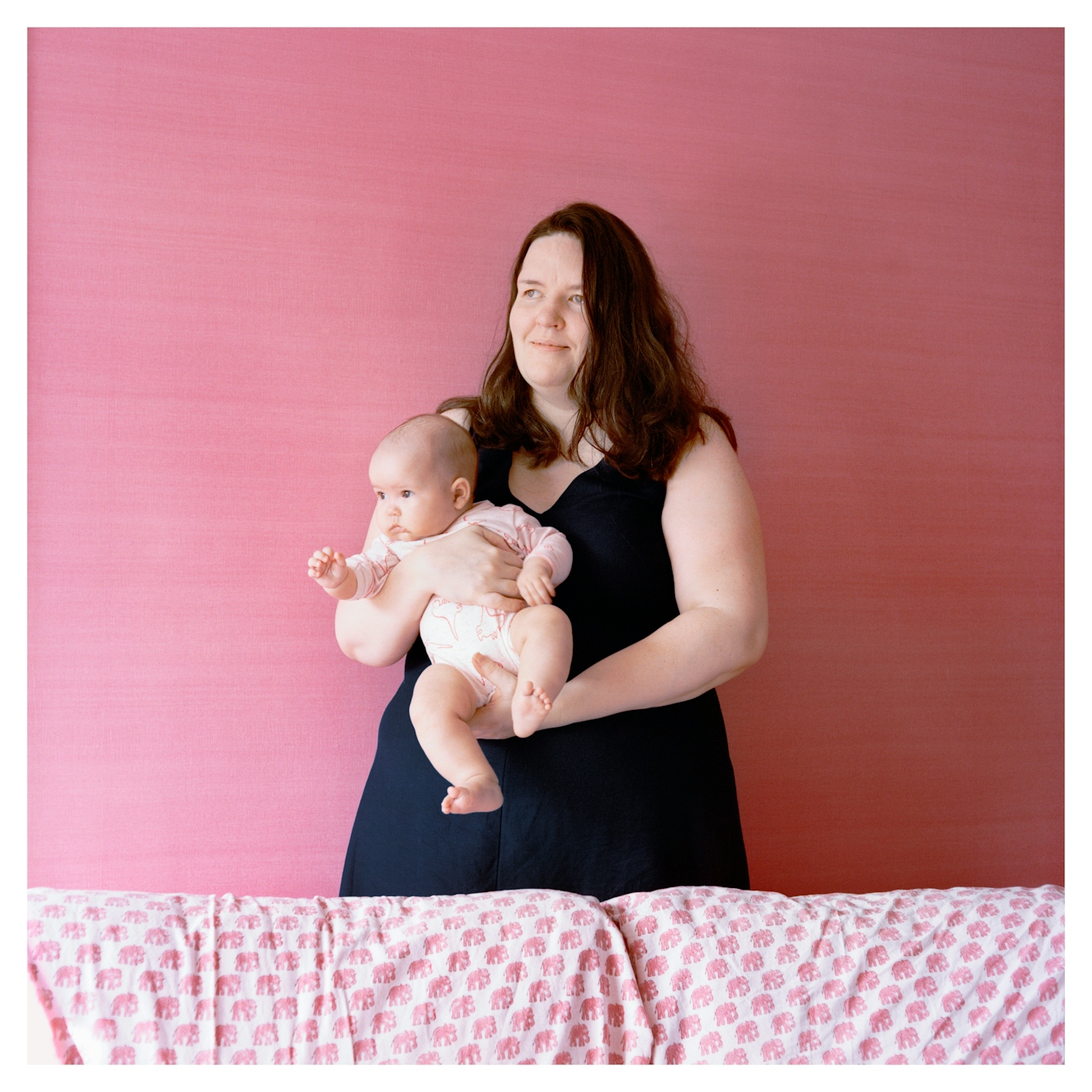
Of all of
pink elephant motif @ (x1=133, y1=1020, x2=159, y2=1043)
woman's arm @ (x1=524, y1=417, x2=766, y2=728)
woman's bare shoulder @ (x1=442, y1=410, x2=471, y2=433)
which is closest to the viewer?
pink elephant motif @ (x1=133, y1=1020, x2=159, y2=1043)

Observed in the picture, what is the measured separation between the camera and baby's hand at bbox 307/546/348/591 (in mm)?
1405

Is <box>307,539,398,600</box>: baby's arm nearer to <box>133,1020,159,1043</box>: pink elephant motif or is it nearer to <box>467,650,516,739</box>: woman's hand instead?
<box>467,650,516,739</box>: woman's hand

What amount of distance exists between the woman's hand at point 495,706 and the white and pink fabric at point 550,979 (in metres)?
0.24

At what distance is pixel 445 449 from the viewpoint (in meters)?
1.54

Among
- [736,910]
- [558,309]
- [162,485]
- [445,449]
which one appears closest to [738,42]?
[558,309]

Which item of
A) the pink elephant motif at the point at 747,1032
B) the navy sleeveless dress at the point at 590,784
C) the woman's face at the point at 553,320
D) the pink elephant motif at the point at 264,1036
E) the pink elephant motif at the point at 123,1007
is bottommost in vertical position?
the pink elephant motif at the point at 747,1032

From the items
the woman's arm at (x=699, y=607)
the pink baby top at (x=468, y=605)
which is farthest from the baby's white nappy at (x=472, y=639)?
the woman's arm at (x=699, y=607)

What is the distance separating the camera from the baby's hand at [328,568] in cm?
141

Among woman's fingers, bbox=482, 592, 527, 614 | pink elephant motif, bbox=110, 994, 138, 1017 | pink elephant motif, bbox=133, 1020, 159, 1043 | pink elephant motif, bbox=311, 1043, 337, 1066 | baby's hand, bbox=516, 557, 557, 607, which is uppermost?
baby's hand, bbox=516, 557, 557, 607

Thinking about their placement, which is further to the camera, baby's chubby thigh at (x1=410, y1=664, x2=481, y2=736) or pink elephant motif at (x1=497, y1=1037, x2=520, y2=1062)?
baby's chubby thigh at (x1=410, y1=664, x2=481, y2=736)

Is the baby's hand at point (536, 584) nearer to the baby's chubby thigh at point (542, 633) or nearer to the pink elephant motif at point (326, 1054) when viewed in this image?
the baby's chubby thigh at point (542, 633)

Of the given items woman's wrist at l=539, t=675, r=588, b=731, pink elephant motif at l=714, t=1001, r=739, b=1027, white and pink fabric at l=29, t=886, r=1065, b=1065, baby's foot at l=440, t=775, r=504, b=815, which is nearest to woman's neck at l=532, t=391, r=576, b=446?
woman's wrist at l=539, t=675, r=588, b=731

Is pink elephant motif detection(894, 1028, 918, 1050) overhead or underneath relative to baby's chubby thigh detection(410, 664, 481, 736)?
underneath

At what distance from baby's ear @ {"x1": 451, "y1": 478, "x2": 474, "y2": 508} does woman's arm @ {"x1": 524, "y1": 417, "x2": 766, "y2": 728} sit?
342 mm
